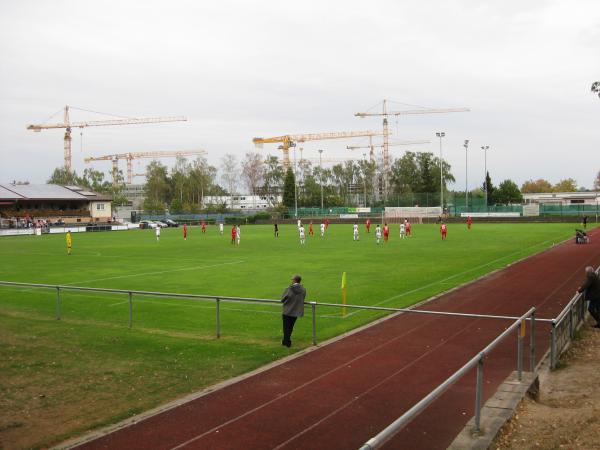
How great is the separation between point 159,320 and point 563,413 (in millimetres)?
11150

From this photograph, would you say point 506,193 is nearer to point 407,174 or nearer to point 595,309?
point 407,174

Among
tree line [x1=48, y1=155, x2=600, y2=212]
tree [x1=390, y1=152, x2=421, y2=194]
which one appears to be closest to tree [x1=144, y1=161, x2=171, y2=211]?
tree line [x1=48, y1=155, x2=600, y2=212]

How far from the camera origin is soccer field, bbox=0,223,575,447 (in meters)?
9.96

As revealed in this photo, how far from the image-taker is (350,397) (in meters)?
9.33

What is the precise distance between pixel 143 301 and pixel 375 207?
9692 centimetres

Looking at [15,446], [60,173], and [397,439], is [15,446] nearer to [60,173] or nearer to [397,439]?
[397,439]

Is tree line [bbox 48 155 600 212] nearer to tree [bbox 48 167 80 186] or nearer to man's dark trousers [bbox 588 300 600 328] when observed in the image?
tree [bbox 48 167 80 186]

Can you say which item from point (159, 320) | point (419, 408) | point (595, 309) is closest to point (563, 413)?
point (419, 408)

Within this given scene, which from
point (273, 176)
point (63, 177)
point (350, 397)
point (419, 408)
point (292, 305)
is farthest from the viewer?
point (273, 176)

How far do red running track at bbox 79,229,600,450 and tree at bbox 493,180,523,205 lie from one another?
11749 centimetres

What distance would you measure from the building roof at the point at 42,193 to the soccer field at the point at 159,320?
181ft

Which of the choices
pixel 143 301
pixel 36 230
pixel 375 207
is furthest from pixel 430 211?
pixel 143 301

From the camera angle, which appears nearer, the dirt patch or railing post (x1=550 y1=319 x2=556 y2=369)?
the dirt patch

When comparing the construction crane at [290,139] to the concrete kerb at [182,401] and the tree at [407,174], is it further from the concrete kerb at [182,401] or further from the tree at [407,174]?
the concrete kerb at [182,401]
